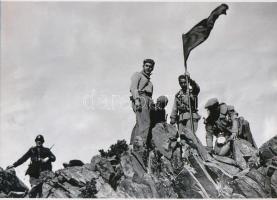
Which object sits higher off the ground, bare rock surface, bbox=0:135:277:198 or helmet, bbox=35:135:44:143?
helmet, bbox=35:135:44:143

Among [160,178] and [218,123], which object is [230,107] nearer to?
[218,123]

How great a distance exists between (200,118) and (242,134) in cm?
152

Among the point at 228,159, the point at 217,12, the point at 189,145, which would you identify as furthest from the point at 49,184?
the point at 217,12

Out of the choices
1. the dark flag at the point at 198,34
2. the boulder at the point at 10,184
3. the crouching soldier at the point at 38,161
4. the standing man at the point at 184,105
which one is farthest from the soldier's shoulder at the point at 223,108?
the boulder at the point at 10,184

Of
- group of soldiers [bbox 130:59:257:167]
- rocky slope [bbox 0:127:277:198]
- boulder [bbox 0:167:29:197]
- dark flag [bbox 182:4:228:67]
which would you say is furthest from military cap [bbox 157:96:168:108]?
boulder [bbox 0:167:29:197]

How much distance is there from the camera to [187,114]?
13984 mm

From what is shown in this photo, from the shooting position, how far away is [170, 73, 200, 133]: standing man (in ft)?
46.0

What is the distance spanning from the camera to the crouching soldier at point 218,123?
43.6 ft

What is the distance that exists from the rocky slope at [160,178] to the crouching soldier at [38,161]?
0.35 metres

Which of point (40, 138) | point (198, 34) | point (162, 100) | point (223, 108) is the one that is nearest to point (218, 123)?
point (223, 108)

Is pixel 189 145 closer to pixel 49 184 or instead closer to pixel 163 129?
pixel 163 129

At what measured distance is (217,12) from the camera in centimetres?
1427

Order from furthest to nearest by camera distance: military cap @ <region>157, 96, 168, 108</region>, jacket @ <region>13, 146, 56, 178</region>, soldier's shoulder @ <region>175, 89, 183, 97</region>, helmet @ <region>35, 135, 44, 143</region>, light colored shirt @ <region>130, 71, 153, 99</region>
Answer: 1. soldier's shoulder @ <region>175, 89, 183, 97</region>
2. military cap @ <region>157, 96, 168, 108</region>
3. light colored shirt @ <region>130, 71, 153, 99</region>
4. helmet @ <region>35, 135, 44, 143</region>
5. jacket @ <region>13, 146, 56, 178</region>

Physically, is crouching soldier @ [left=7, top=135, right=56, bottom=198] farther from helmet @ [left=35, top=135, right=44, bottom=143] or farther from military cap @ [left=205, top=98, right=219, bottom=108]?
military cap @ [left=205, top=98, right=219, bottom=108]
